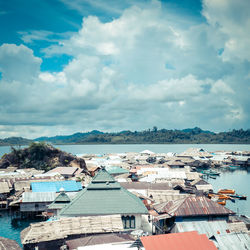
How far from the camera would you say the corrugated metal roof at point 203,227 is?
2691 cm

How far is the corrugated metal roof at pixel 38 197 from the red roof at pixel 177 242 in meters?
30.3

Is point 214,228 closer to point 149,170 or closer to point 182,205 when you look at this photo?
point 182,205

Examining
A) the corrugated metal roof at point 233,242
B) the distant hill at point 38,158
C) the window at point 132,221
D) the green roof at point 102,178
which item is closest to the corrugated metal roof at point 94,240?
the window at point 132,221

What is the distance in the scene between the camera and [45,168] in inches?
3378

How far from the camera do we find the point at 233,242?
21.9 m

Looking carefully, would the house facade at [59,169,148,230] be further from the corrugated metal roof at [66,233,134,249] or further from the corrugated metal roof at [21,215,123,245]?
the corrugated metal roof at [66,233,134,249]

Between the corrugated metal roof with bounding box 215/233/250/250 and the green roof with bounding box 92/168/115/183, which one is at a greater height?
the green roof with bounding box 92/168/115/183

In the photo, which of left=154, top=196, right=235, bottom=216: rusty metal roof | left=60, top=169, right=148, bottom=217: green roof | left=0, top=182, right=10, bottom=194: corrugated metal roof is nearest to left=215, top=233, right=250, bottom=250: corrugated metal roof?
left=154, top=196, right=235, bottom=216: rusty metal roof

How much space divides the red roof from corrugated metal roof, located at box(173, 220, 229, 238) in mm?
6316

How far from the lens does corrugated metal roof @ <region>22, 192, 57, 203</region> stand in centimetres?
4609

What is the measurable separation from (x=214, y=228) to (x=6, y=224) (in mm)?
33492

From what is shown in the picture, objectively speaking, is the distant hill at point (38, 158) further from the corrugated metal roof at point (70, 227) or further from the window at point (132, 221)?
the corrugated metal roof at point (70, 227)

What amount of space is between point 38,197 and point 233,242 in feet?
114

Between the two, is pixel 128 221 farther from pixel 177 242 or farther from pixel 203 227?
pixel 177 242
